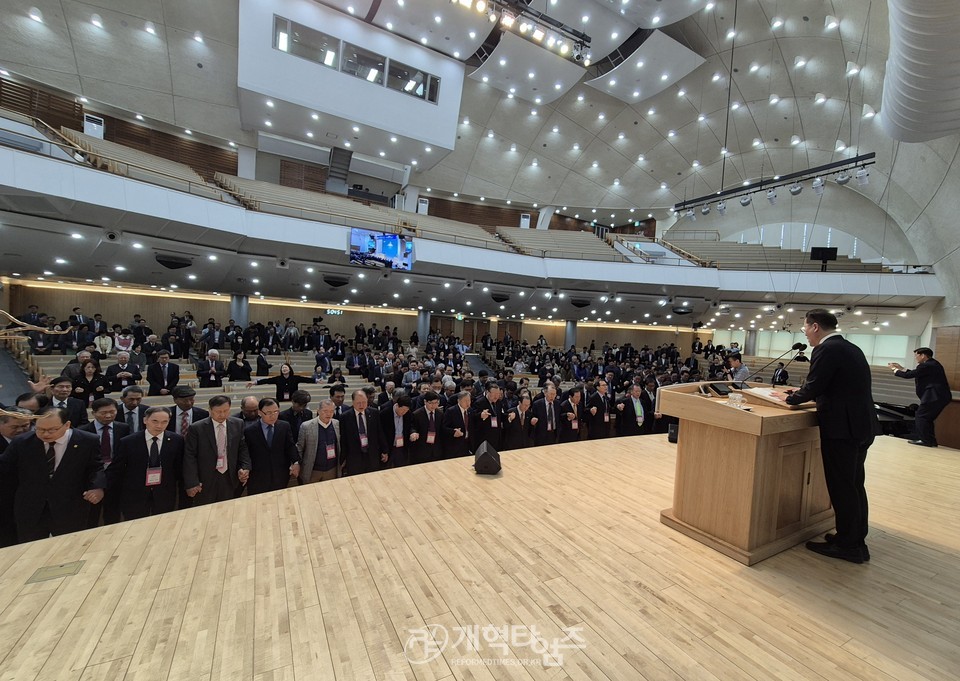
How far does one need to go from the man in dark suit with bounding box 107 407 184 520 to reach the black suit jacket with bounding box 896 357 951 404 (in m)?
7.66

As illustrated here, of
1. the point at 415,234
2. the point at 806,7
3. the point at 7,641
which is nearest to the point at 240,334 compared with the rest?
the point at 415,234

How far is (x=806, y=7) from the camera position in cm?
1368

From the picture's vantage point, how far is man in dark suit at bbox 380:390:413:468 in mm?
4413

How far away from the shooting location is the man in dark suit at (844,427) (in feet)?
6.73

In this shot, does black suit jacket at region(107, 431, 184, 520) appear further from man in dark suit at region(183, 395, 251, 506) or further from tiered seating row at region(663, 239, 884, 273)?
tiered seating row at region(663, 239, 884, 273)

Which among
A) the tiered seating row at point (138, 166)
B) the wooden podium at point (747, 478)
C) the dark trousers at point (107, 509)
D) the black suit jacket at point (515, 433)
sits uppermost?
the tiered seating row at point (138, 166)

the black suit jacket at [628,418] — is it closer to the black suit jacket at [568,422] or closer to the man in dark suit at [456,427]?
the black suit jacket at [568,422]

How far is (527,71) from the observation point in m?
17.7

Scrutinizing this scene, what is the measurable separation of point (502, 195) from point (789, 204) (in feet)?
51.6

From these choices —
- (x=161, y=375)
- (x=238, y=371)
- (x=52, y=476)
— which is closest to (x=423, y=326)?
(x=238, y=371)

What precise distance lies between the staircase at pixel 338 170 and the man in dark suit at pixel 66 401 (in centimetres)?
1674

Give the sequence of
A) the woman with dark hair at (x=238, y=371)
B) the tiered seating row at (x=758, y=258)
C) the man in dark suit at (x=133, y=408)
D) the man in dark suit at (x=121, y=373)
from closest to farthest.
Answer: the man in dark suit at (x=133, y=408) → the man in dark suit at (x=121, y=373) → the woman with dark hair at (x=238, y=371) → the tiered seating row at (x=758, y=258)

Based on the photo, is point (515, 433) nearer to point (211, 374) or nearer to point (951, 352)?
point (211, 374)

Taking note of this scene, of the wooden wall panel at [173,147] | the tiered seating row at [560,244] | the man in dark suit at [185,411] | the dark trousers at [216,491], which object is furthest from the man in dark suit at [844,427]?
the wooden wall panel at [173,147]
